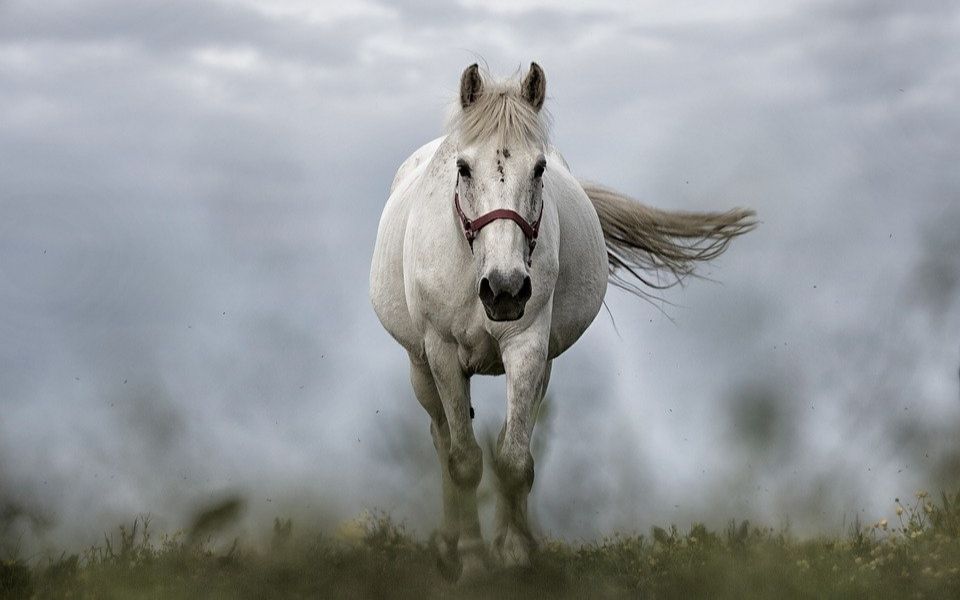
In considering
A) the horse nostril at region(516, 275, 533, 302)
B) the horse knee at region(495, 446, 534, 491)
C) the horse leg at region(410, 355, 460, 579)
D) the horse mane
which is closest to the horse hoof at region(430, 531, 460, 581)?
the horse leg at region(410, 355, 460, 579)

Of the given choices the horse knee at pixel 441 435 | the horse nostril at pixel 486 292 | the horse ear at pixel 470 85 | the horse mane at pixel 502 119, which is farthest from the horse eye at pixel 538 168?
the horse knee at pixel 441 435

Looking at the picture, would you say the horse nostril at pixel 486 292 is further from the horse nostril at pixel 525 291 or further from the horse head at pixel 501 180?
the horse nostril at pixel 525 291

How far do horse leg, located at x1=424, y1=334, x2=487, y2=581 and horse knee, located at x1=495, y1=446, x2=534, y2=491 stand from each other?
41 cm

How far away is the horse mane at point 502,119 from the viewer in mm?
7672

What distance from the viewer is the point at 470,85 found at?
26.1ft

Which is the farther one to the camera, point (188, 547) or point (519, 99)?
point (188, 547)

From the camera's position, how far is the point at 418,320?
28.0ft

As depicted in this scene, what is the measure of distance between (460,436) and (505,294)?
1.44 meters

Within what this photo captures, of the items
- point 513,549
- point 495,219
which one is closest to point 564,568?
point 513,549

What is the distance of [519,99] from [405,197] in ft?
5.46

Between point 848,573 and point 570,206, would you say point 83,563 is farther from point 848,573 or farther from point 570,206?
point 848,573

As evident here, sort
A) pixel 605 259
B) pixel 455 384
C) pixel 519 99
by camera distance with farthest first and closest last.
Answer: pixel 605 259 < pixel 455 384 < pixel 519 99

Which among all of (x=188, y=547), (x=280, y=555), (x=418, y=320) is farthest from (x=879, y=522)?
(x=188, y=547)

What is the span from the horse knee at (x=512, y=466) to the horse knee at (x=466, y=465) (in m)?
0.41
